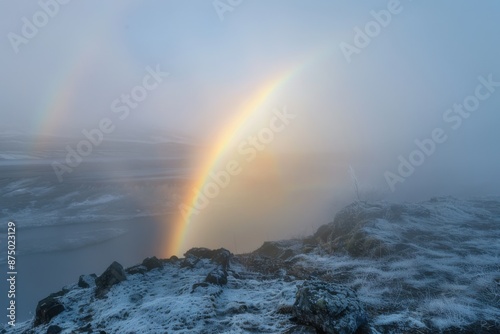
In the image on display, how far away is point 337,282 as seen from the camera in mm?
17672

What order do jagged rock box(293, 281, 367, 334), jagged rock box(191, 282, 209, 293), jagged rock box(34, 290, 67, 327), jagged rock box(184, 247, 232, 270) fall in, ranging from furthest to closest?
1. jagged rock box(184, 247, 232, 270)
2. jagged rock box(191, 282, 209, 293)
3. jagged rock box(34, 290, 67, 327)
4. jagged rock box(293, 281, 367, 334)

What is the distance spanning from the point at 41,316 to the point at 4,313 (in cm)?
2217

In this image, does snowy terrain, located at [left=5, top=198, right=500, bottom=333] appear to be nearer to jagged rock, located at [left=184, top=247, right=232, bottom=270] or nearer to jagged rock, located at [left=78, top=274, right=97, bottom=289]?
jagged rock, located at [left=78, top=274, right=97, bottom=289]

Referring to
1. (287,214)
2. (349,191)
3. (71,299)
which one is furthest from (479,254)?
(349,191)

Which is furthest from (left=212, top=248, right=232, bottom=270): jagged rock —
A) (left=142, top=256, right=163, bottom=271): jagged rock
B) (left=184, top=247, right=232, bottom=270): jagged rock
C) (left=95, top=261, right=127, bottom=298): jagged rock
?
(left=95, top=261, right=127, bottom=298): jagged rock

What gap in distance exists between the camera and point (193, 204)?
3123 inches

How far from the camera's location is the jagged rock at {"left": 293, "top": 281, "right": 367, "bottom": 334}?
11.2 meters

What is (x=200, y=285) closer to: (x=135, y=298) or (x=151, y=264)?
(x=135, y=298)

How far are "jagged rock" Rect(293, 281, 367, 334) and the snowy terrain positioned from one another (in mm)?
563

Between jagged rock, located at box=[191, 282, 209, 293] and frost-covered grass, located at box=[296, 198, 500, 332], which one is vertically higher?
jagged rock, located at box=[191, 282, 209, 293]

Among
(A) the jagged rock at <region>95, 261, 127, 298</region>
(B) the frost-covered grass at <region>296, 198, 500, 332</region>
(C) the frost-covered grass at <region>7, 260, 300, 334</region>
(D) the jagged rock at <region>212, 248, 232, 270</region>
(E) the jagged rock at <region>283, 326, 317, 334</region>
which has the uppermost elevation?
(A) the jagged rock at <region>95, 261, 127, 298</region>

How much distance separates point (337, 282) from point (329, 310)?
22.0ft

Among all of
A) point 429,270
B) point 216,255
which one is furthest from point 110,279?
point 429,270

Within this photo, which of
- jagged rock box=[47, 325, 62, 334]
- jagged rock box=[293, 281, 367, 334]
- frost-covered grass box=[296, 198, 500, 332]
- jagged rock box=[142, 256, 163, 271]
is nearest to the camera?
jagged rock box=[293, 281, 367, 334]
